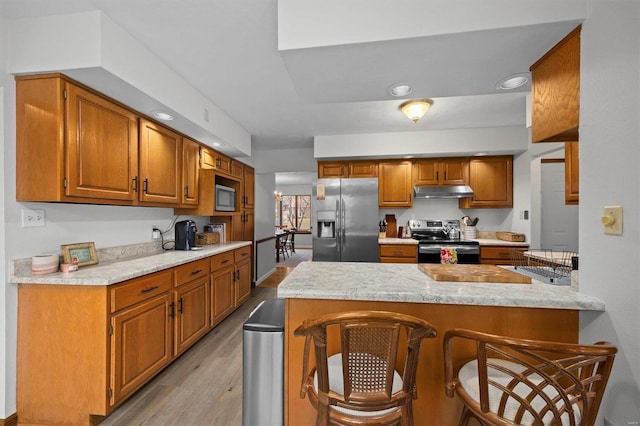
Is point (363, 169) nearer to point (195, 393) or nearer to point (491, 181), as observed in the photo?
point (491, 181)

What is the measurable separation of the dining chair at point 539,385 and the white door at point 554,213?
4.16 meters

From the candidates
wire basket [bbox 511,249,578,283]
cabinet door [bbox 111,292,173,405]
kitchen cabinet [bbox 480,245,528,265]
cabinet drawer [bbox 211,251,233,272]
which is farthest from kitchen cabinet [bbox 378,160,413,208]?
cabinet door [bbox 111,292,173,405]

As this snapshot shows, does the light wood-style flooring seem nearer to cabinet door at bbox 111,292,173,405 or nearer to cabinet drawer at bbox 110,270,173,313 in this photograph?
cabinet door at bbox 111,292,173,405

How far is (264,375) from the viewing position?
1372 millimetres

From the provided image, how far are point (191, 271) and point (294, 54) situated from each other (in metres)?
2.01

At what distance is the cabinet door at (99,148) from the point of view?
5.74ft

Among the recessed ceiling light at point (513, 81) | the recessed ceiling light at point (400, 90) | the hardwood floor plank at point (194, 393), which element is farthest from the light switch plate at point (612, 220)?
the hardwood floor plank at point (194, 393)

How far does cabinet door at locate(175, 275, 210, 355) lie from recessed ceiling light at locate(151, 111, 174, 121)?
1446 millimetres

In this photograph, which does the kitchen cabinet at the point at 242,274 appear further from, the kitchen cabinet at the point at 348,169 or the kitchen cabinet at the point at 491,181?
the kitchen cabinet at the point at 491,181

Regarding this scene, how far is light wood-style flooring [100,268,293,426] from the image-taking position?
1.74 m

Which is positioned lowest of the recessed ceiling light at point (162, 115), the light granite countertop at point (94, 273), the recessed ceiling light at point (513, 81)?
the light granite countertop at point (94, 273)

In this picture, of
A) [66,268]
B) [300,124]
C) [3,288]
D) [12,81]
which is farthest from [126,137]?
[300,124]

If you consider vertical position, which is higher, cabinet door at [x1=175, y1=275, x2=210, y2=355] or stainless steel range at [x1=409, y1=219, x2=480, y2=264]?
stainless steel range at [x1=409, y1=219, x2=480, y2=264]

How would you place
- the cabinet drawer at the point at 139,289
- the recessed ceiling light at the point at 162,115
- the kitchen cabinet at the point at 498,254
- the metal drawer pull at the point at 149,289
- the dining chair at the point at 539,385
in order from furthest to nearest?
the kitchen cabinet at the point at 498,254 → the recessed ceiling light at the point at 162,115 → the metal drawer pull at the point at 149,289 → the cabinet drawer at the point at 139,289 → the dining chair at the point at 539,385
